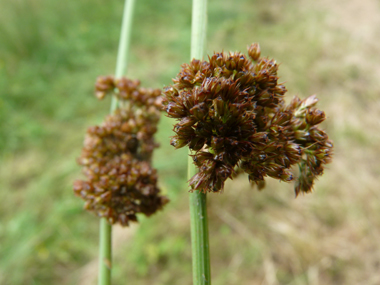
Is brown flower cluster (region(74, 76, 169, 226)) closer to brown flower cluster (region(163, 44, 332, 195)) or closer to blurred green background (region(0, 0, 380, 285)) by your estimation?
brown flower cluster (region(163, 44, 332, 195))

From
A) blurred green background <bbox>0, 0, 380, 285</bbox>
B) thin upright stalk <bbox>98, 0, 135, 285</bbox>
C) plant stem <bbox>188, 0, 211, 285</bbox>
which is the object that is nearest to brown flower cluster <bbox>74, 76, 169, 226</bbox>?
thin upright stalk <bbox>98, 0, 135, 285</bbox>

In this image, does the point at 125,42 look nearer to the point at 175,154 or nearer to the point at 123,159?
the point at 123,159

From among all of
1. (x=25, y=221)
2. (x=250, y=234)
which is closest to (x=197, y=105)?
(x=250, y=234)

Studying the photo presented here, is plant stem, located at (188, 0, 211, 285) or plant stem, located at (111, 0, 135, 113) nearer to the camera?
plant stem, located at (188, 0, 211, 285)

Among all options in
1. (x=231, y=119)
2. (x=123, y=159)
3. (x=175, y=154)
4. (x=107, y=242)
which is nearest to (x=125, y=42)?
(x=123, y=159)

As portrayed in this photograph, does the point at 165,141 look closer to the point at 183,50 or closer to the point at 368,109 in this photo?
the point at 183,50

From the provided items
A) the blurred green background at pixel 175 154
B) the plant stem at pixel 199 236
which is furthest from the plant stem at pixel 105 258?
the blurred green background at pixel 175 154
